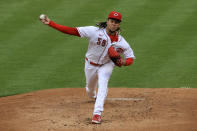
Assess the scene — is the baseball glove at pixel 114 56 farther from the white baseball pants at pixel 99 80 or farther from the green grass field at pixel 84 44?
the green grass field at pixel 84 44

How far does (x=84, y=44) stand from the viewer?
13617 millimetres

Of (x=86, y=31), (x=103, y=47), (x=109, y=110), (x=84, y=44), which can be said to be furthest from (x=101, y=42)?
(x=84, y=44)

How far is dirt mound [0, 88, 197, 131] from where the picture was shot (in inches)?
320

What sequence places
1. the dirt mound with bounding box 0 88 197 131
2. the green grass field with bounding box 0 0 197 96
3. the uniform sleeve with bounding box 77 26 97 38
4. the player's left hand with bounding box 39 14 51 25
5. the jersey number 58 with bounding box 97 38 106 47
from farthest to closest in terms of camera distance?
the green grass field with bounding box 0 0 197 96 → the jersey number 58 with bounding box 97 38 106 47 → the uniform sleeve with bounding box 77 26 97 38 → the player's left hand with bounding box 39 14 51 25 → the dirt mound with bounding box 0 88 197 131

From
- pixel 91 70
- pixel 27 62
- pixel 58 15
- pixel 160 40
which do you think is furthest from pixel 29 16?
pixel 91 70

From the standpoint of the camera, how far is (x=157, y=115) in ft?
29.2

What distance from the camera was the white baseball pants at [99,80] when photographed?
852 cm

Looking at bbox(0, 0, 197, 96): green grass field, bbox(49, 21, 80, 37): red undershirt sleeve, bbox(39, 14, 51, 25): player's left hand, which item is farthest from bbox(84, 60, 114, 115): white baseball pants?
bbox(0, 0, 197, 96): green grass field

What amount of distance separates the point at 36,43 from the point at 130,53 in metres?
4.93

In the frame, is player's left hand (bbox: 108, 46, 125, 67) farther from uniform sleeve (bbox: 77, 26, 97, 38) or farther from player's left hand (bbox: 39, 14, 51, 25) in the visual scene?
player's left hand (bbox: 39, 14, 51, 25)

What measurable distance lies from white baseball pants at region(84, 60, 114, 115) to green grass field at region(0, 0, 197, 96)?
5.48 feet

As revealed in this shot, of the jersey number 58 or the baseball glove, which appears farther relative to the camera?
the jersey number 58

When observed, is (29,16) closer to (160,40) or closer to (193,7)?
(160,40)

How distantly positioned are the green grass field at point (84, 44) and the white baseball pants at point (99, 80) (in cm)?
167
